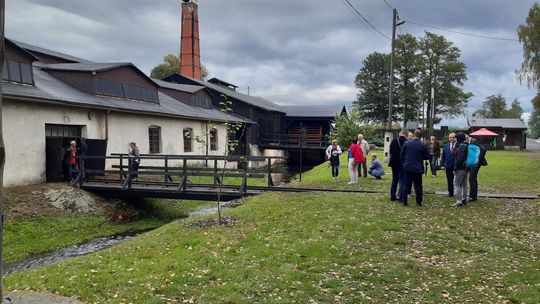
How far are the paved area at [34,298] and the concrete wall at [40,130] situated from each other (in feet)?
40.8

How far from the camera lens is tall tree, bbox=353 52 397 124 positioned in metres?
69.9

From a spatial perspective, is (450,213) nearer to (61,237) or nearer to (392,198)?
(392,198)

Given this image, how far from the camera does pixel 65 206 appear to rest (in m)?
15.2

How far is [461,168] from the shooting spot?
11.0 meters

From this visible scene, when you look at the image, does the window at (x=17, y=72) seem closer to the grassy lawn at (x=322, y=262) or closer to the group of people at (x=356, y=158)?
the grassy lawn at (x=322, y=262)

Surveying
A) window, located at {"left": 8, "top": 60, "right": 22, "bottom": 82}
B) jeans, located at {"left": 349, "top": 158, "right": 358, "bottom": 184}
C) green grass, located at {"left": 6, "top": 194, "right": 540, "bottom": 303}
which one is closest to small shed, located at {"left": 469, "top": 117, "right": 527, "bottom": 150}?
jeans, located at {"left": 349, "top": 158, "right": 358, "bottom": 184}

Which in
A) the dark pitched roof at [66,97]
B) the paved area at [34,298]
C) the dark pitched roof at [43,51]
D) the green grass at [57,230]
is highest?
the dark pitched roof at [43,51]

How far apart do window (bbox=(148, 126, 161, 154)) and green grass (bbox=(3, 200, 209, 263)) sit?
9043 mm

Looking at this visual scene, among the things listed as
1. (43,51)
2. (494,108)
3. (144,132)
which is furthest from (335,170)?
(494,108)

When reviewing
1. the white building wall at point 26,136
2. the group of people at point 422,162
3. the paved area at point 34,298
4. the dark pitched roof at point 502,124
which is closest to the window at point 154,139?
the white building wall at point 26,136

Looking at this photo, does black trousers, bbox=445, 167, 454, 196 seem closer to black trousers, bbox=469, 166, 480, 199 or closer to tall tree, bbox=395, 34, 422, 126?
black trousers, bbox=469, 166, 480, 199

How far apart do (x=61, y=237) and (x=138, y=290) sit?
8788mm

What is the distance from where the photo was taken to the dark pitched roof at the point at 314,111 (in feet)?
151

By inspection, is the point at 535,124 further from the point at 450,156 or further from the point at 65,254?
the point at 65,254
